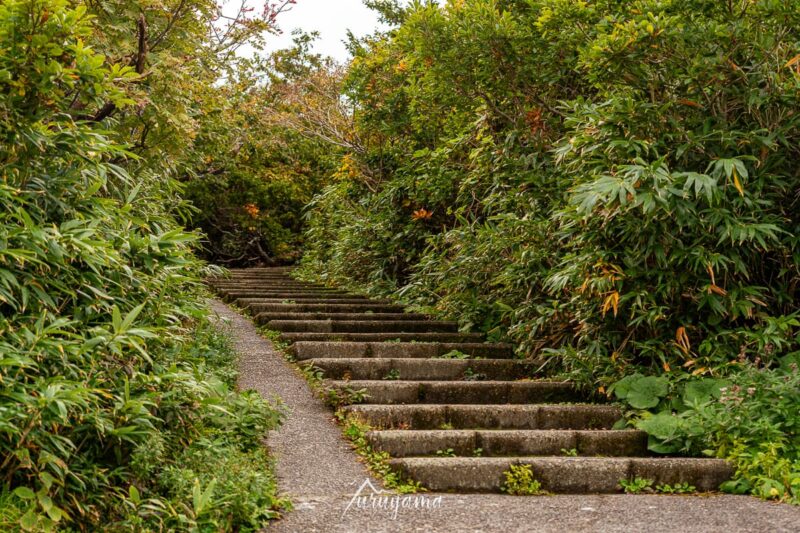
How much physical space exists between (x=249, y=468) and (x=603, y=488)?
6.64 feet

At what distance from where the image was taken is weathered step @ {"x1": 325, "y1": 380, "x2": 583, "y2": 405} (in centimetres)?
554

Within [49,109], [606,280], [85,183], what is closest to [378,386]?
[606,280]

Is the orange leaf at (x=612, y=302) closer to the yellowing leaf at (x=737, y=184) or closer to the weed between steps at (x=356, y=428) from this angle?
the yellowing leaf at (x=737, y=184)

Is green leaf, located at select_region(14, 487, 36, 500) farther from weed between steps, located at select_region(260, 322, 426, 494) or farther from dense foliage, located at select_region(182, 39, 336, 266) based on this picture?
dense foliage, located at select_region(182, 39, 336, 266)

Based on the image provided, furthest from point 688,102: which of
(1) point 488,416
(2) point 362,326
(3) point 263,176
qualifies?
(3) point 263,176

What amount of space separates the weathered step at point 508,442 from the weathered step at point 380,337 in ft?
8.57

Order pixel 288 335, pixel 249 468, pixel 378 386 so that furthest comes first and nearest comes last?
pixel 288 335
pixel 378 386
pixel 249 468

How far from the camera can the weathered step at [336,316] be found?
8.47 metres

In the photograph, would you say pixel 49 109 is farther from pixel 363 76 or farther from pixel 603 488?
pixel 363 76

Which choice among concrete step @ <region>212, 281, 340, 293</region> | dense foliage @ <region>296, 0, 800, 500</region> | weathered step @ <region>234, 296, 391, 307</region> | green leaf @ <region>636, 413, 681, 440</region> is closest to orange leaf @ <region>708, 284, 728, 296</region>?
dense foliage @ <region>296, 0, 800, 500</region>

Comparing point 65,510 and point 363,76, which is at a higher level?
point 363,76

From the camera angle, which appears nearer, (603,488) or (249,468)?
(249,468)

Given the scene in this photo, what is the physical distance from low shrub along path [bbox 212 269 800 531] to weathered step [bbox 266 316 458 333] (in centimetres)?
46

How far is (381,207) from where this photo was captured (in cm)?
1116
